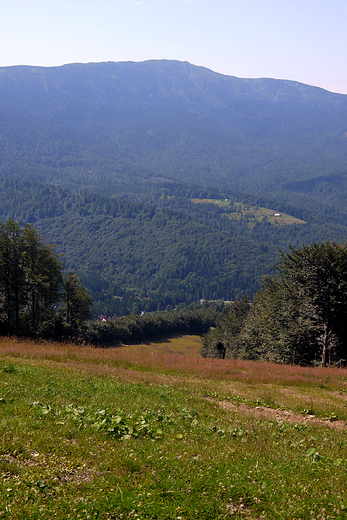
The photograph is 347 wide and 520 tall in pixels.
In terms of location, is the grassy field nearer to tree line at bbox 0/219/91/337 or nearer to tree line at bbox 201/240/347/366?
tree line at bbox 201/240/347/366

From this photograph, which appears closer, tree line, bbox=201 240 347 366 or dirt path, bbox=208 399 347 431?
dirt path, bbox=208 399 347 431

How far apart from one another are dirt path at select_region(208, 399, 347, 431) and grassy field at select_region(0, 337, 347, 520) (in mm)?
65

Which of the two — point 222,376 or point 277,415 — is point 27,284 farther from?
point 277,415

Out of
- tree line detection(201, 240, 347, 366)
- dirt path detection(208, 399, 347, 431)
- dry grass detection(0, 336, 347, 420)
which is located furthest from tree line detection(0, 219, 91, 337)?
dirt path detection(208, 399, 347, 431)

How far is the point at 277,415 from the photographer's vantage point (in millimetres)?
13969

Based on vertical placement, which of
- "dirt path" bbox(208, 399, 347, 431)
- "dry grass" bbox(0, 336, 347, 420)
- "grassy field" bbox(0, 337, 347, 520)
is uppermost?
"grassy field" bbox(0, 337, 347, 520)

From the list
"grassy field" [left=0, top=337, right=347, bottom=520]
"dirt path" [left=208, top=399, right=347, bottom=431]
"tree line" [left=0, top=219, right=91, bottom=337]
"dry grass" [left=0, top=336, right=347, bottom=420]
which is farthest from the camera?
"tree line" [left=0, top=219, right=91, bottom=337]

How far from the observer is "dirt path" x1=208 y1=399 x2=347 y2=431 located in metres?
13.0

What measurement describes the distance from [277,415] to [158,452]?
7.10 meters

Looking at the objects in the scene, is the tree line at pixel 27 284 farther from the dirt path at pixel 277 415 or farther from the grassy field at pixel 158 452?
the dirt path at pixel 277 415

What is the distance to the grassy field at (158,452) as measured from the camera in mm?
6691

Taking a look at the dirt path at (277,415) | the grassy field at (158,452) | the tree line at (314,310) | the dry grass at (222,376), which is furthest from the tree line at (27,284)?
the dirt path at (277,415)

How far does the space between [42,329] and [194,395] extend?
37041 mm

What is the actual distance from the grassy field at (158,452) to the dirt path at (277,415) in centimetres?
7
